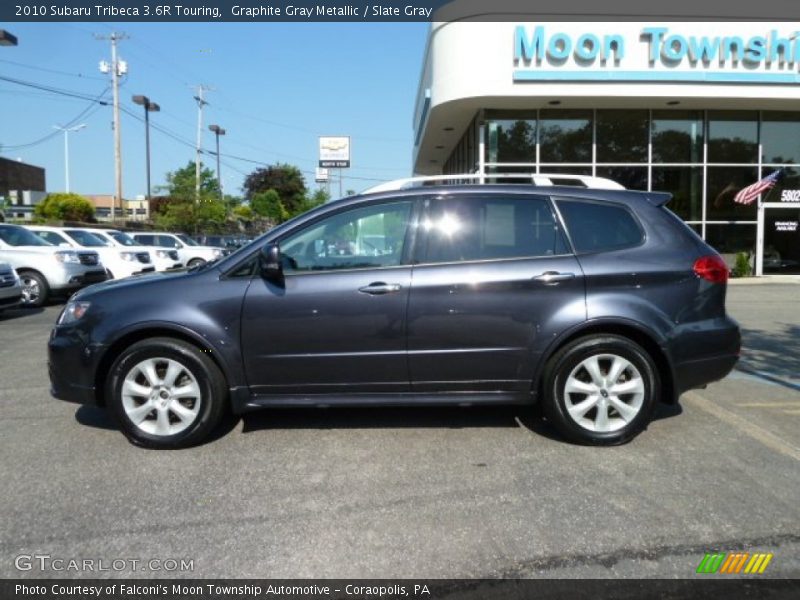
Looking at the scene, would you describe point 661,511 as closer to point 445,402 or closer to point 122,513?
point 445,402

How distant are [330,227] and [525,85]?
12.3 metres

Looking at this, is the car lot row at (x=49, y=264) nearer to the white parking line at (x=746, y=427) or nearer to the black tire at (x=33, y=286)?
the black tire at (x=33, y=286)

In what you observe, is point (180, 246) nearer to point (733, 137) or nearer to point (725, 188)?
point (725, 188)

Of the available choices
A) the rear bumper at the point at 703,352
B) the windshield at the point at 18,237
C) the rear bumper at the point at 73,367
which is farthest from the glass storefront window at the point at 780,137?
the rear bumper at the point at 73,367

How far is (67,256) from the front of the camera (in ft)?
43.6

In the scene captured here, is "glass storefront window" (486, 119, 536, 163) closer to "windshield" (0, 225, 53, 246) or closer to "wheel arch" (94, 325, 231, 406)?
"windshield" (0, 225, 53, 246)

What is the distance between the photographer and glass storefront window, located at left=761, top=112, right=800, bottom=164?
17797 mm

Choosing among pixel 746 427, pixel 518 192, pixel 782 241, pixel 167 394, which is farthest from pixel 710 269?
pixel 782 241

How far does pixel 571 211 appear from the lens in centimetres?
471

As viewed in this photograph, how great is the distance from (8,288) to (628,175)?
14733 mm

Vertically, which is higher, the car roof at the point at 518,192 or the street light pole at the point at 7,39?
the street light pole at the point at 7,39

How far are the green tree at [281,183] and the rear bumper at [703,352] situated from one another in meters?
74.5

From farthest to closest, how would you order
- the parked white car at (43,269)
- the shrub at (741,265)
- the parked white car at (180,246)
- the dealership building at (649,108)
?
the parked white car at (180,246) → the shrub at (741,265) → the dealership building at (649,108) → the parked white car at (43,269)

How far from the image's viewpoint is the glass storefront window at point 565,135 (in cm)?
1731
